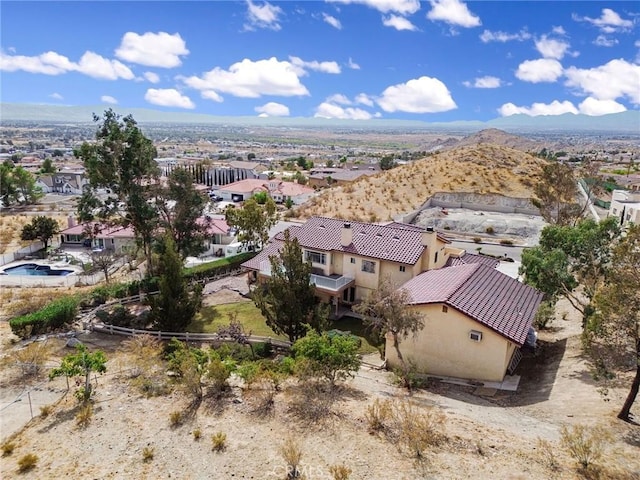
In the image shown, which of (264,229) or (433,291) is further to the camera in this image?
(264,229)

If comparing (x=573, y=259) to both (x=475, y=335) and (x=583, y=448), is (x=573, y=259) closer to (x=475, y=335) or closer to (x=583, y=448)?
(x=475, y=335)

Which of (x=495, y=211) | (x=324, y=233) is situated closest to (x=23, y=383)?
(x=324, y=233)

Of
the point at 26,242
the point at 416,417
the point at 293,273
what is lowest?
the point at 26,242

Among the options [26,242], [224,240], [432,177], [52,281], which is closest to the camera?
[52,281]

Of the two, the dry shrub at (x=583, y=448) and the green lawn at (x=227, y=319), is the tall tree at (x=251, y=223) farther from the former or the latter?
the dry shrub at (x=583, y=448)

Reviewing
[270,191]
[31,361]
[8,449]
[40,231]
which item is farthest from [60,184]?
[8,449]

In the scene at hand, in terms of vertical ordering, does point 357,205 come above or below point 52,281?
above

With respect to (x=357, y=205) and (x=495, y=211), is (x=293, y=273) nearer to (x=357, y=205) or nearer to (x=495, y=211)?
(x=357, y=205)

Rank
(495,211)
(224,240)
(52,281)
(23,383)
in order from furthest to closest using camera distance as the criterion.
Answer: (495,211) → (224,240) → (52,281) → (23,383)
